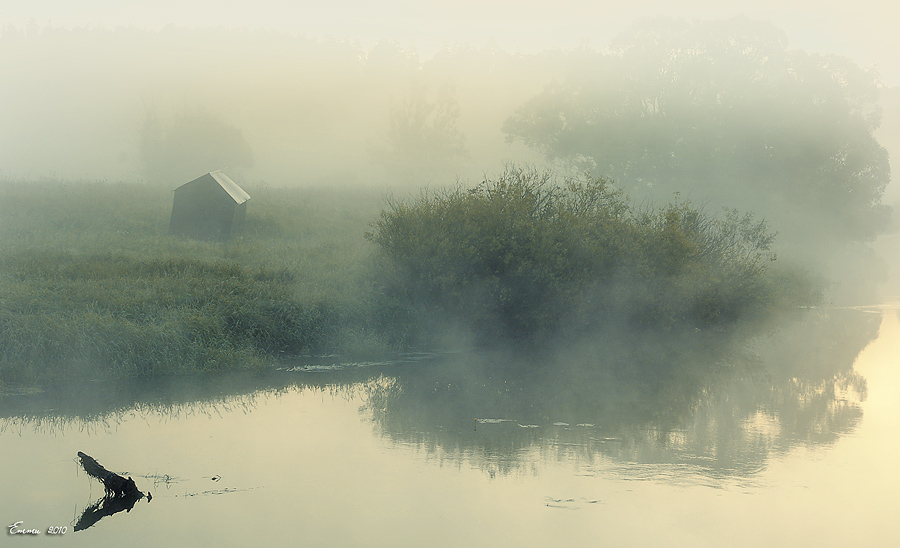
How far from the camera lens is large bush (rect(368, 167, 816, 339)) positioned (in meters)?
27.8

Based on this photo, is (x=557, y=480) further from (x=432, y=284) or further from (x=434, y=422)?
(x=432, y=284)

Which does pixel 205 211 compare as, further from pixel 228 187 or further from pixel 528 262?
pixel 528 262

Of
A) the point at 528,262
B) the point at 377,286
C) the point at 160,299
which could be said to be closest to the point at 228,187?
the point at 377,286

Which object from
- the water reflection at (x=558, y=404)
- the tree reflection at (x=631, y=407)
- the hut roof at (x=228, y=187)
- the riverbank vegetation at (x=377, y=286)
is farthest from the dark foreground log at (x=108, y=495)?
the hut roof at (x=228, y=187)

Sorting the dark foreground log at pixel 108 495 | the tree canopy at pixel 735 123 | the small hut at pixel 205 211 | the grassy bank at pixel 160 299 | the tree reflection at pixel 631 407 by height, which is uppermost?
the tree canopy at pixel 735 123

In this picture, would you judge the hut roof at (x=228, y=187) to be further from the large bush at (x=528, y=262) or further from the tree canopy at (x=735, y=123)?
the tree canopy at (x=735, y=123)

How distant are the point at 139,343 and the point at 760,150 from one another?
144 ft

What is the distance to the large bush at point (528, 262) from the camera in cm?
2777

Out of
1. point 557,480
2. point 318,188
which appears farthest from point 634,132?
point 557,480

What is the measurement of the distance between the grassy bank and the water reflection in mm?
987

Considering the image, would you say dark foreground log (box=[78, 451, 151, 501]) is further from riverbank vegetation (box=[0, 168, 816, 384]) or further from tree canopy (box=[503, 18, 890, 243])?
tree canopy (box=[503, 18, 890, 243])

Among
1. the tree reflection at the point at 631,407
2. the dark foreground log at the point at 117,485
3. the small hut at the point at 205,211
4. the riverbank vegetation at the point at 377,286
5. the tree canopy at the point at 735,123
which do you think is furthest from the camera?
the tree canopy at the point at 735,123

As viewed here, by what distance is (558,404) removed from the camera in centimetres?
1983

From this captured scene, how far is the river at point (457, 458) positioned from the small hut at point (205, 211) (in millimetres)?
18625
